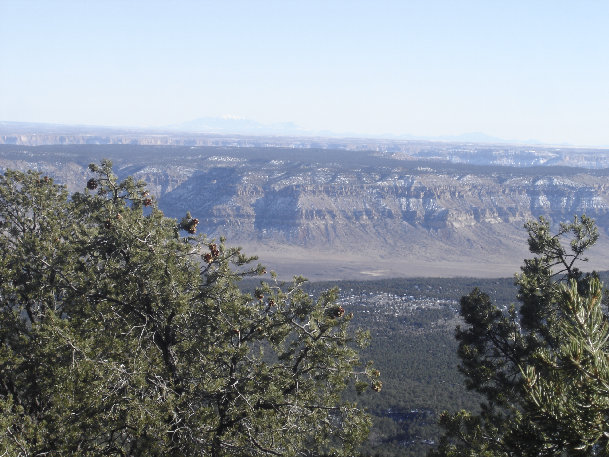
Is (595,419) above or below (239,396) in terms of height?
above

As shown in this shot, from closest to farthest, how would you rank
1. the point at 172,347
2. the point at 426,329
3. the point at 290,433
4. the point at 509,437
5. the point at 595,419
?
the point at 595,419, the point at 509,437, the point at 290,433, the point at 172,347, the point at 426,329

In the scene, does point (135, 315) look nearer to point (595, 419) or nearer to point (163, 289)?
point (163, 289)

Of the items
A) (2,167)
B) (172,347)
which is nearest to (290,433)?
(172,347)

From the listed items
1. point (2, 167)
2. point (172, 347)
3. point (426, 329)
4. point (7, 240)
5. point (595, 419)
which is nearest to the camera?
point (595, 419)

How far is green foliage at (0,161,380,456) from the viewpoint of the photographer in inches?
429

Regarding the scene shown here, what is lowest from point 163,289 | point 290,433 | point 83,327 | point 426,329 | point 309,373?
point 426,329

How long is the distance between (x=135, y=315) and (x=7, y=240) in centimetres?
689

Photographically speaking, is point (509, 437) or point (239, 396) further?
point (239, 396)

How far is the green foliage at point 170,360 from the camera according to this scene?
10.9 meters

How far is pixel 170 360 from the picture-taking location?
1270cm

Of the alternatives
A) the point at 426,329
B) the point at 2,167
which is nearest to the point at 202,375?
the point at 426,329

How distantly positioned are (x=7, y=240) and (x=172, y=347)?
304 inches

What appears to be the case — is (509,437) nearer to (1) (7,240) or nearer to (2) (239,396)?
(2) (239,396)

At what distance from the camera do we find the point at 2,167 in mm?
194375
